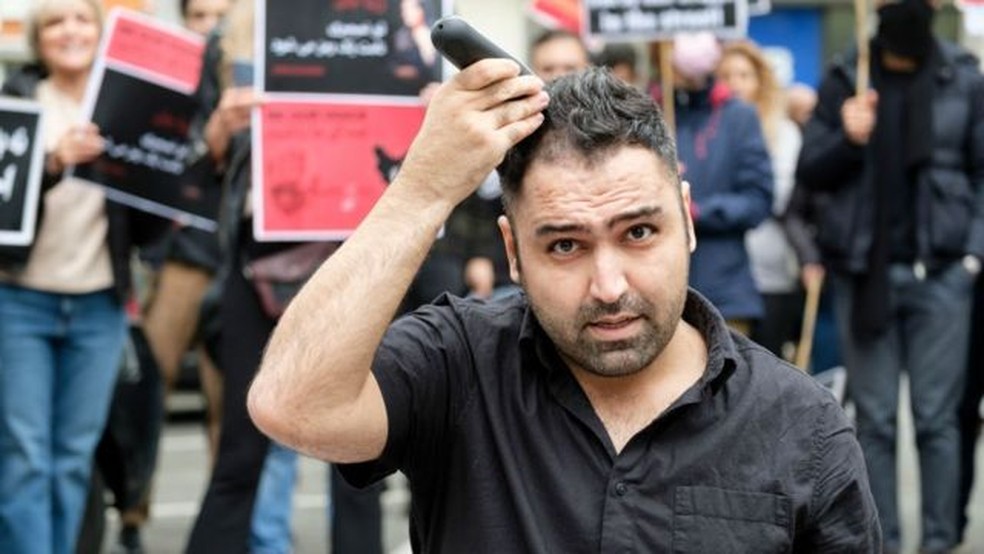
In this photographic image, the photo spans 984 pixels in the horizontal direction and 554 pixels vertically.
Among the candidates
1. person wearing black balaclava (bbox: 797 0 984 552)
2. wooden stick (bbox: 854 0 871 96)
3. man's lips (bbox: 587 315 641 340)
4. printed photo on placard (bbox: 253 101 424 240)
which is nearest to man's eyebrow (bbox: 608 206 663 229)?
man's lips (bbox: 587 315 641 340)

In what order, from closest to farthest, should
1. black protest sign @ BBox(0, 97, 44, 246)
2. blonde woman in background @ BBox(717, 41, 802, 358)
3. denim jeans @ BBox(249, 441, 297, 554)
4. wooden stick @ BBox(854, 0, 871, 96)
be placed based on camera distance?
black protest sign @ BBox(0, 97, 44, 246) → denim jeans @ BBox(249, 441, 297, 554) → wooden stick @ BBox(854, 0, 871, 96) → blonde woman in background @ BBox(717, 41, 802, 358)

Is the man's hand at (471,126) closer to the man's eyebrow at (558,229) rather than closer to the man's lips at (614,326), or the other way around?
the man's eyebrow at (558,229)

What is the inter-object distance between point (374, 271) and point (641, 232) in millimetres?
389

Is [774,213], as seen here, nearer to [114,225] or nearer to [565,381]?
[114,225]

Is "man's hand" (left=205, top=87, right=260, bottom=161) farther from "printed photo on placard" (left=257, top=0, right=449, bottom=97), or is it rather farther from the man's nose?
the man's nose

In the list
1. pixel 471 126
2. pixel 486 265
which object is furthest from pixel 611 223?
pixel 486 265

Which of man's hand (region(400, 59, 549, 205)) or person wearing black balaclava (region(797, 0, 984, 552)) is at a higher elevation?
man's hand (region(400, 59, 549, 205))

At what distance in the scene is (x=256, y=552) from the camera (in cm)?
Result: 737

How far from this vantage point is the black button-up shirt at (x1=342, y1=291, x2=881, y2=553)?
2896 mm

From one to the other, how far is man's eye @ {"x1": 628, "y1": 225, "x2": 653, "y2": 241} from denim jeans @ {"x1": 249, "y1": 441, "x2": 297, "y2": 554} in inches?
180

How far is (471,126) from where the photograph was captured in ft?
9.26

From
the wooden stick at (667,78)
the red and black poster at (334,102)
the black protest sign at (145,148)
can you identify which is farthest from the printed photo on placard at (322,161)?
the wooden stick at (667,78)

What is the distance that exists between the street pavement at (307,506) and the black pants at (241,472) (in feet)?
4.53

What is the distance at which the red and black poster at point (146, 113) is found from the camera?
6.62m
